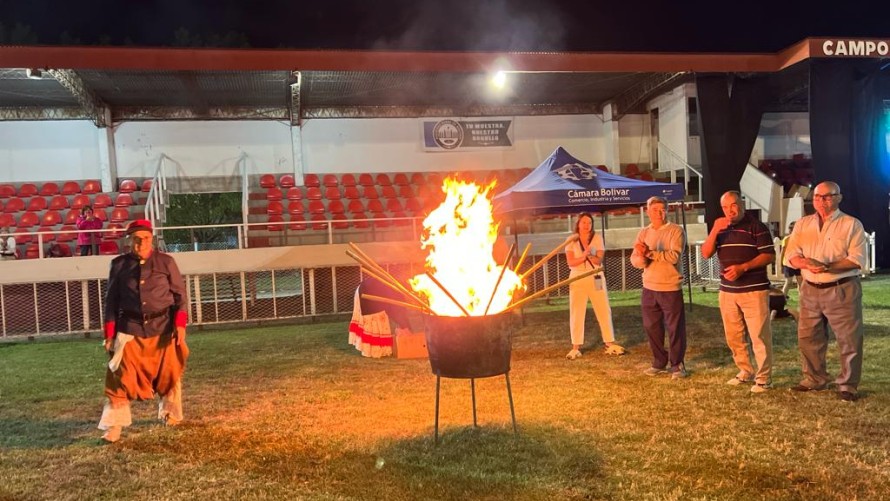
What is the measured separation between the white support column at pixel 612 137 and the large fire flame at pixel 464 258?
15331 millimetres

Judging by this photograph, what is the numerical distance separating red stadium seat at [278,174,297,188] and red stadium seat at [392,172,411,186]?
9.39ft

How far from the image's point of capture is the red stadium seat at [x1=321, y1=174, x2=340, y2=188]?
17.8 meters

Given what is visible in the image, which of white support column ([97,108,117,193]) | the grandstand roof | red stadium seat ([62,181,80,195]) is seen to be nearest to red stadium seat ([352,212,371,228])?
the grandstand roof

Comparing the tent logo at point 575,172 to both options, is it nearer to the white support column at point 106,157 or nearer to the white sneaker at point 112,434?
the white sneaker at point 112,434

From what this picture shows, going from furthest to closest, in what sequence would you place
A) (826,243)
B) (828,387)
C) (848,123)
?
(848,123)
(828,387)
(826,243)

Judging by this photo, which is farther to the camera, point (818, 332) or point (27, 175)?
point (27, 175)

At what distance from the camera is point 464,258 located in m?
4.67

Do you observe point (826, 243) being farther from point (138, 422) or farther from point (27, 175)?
point (27, 175)

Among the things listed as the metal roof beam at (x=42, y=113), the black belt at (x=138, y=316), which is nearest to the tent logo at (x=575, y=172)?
the black belt at (x=138, y=316)

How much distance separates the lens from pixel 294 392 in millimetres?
6398

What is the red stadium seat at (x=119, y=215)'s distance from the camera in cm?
1514

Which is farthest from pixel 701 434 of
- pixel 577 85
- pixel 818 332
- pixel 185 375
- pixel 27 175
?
pixel 27 175

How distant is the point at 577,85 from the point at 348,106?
6595 mm

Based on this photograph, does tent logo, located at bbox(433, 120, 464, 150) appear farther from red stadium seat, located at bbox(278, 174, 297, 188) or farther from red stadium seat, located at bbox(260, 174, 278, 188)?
red stadium seat, located at bbox(260, 174, 278, 188)
